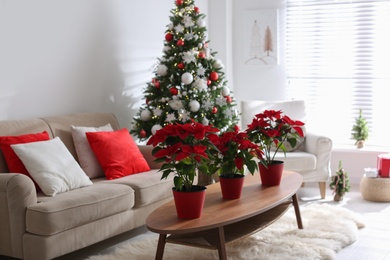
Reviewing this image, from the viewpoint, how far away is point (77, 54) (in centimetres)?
531

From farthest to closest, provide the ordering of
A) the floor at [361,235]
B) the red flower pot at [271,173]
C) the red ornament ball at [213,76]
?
the red ornament ball at [213,76] → the red flower pot at [271,173] → the floor at [361,235]

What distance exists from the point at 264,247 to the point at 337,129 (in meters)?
3.07

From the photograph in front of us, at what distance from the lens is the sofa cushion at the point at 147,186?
4.41m

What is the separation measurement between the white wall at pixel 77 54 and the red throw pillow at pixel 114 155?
555 millimetres

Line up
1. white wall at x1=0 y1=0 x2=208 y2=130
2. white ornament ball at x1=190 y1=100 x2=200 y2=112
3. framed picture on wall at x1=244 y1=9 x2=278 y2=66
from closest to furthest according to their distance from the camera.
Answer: white wall at x1=0 y1=0 x2=208 y2=130 < white ornament ball at x1=190 y1=100 x2=200 y2=112 < framed picture on wall at x1=244 y1=9 x2=278 y2=66

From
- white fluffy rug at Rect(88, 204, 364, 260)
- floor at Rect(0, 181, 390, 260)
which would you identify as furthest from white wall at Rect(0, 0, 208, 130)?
white fluffy rug at Rect(88, 204, 364, 260)

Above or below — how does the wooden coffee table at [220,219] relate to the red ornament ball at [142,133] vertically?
below

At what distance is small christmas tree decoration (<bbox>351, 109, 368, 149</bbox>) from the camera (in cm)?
645

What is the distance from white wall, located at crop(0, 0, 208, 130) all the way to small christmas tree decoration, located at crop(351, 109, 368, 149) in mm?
2241

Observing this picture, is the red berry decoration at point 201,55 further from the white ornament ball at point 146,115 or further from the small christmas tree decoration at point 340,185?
the small christmas tree decoration at point 340,185

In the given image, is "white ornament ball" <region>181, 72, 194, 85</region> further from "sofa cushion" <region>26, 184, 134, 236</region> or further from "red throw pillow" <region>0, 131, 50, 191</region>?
"red throw pillow" <region>0, 131, 50, 191</region>

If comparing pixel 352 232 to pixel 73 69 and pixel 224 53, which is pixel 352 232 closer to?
pixel 73 69

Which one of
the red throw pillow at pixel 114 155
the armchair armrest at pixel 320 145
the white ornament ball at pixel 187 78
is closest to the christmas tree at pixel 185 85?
the white ornament ball at pixel 187 78

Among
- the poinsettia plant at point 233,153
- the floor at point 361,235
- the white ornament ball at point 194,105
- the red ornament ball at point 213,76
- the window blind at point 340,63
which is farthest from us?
the window blind at point 340,63
